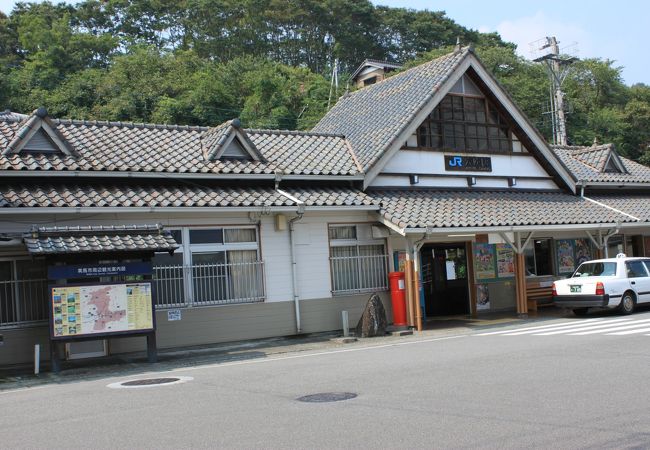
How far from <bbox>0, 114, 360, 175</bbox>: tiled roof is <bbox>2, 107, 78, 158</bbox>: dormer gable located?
0.53ft

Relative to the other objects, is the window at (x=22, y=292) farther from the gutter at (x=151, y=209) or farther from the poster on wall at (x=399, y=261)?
the poster on wall at (x=399, y=261)

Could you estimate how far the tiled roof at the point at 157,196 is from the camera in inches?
600

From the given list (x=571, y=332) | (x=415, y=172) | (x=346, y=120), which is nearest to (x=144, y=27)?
(x=346, y=120)

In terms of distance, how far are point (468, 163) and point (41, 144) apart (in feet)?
43.2

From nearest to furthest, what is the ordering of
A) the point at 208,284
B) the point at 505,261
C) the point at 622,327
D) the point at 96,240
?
1. the point at 96,240
2. the point at 622,327
3. the point at 208,284
4. the point at 505,261

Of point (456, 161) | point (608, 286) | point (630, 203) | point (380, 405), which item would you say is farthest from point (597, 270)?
point (380, 405)

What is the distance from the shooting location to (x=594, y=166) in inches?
1099

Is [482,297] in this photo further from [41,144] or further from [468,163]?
[41,144]

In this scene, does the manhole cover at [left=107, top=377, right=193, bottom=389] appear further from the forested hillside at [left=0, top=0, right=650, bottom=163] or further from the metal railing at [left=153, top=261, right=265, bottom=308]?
the forested hillside at [left=0, top=0, right=650, bottom=163]

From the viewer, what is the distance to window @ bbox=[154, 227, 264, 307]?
16938 mm

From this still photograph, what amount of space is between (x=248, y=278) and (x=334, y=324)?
2825 mm

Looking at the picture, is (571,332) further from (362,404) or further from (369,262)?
(362,404)

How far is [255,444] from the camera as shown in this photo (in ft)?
22.3

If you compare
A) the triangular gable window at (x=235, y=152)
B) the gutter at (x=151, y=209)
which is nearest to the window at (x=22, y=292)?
the gutter at (x=151, y=209)
